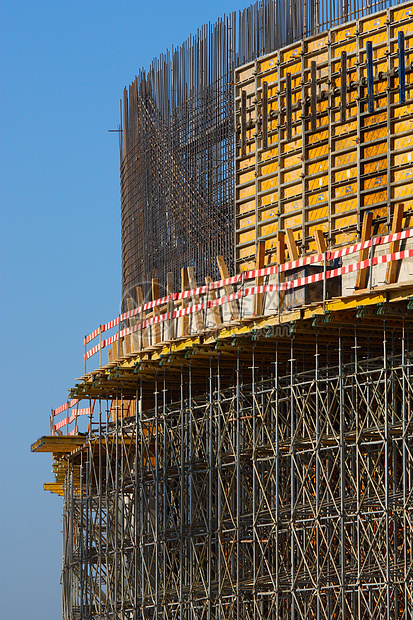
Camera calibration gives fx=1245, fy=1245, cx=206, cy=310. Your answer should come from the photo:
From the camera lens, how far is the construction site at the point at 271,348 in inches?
1059

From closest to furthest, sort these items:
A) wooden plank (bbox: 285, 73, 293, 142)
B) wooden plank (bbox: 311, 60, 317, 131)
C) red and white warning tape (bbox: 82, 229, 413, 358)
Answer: red and white warning tape (bbox: 82, 229, 413, 358)
wooden plank (bbox: 311, 60, 317, 131)
wooden plank (bbox: 285, 73, 293, 142)

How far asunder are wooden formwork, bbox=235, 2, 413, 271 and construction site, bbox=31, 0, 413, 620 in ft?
0.22

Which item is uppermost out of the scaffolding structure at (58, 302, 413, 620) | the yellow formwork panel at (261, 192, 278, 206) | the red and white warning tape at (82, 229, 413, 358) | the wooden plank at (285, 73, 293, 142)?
the wooden plank at (285, 73, 293, 142)

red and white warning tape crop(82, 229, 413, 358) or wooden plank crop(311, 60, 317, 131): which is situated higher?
wooden plank crop(311, 60, 317, 131)

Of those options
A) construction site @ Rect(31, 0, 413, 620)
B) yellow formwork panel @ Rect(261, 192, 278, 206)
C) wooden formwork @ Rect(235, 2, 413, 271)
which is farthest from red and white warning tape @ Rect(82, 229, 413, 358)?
yellow formwork panel @ Rect(261, 192, 278, 206)

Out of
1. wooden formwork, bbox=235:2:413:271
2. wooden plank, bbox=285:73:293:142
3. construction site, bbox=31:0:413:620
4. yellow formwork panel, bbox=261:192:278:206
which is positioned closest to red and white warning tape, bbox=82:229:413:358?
construction site, bbox=31:0:413:620

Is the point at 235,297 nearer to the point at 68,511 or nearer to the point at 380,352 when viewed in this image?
the point at 380,352

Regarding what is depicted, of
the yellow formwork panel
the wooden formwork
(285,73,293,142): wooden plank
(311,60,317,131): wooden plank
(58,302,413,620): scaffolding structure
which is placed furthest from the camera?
the yellow formwork panel

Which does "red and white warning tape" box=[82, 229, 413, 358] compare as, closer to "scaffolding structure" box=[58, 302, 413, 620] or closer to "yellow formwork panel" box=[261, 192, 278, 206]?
"scaffolding structure" box=[58, 302, 413, 620]

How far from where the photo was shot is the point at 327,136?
3469 cm

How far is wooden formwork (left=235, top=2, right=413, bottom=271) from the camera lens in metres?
32.3

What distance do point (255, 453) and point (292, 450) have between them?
195 centimetres

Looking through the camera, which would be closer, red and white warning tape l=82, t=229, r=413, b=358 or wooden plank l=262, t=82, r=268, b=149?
red and white warning tape l=82, t=229, r=413, b=358

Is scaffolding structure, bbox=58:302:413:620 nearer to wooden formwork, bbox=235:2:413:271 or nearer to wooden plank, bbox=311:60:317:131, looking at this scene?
wooden formwork, bbox=235:2:413:271
